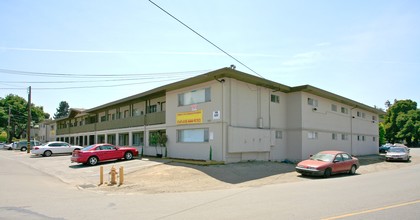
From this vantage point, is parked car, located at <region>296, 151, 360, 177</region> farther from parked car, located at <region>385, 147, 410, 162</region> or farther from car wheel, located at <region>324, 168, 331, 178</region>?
parked car, located at <region>385, 147, 410, 162</region>

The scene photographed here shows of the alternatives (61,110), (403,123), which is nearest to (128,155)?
(403,123)

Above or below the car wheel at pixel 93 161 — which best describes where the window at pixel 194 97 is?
above

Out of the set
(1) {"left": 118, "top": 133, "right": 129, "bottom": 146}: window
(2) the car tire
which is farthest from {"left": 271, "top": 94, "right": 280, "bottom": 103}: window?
(1) {"left": 118, "top": 133, "right": 129, "bottom": 146}: window

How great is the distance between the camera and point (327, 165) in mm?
15945

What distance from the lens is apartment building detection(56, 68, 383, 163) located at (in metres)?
19.6

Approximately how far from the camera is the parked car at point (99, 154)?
67.8 ft

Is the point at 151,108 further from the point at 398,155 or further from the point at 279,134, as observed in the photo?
the point at 398,155

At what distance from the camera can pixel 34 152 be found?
2972 centimetres

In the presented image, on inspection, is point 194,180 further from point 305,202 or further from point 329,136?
point 329,136

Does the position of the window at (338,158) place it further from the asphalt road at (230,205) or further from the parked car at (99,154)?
the parked car at (99,154)

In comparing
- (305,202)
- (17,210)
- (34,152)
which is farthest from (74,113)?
(305,202)

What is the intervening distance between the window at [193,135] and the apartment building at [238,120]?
7 cm

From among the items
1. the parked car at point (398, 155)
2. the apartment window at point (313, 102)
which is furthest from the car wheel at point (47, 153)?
the parked car at point (398, 155)

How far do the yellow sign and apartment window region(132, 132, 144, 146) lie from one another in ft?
23.7
